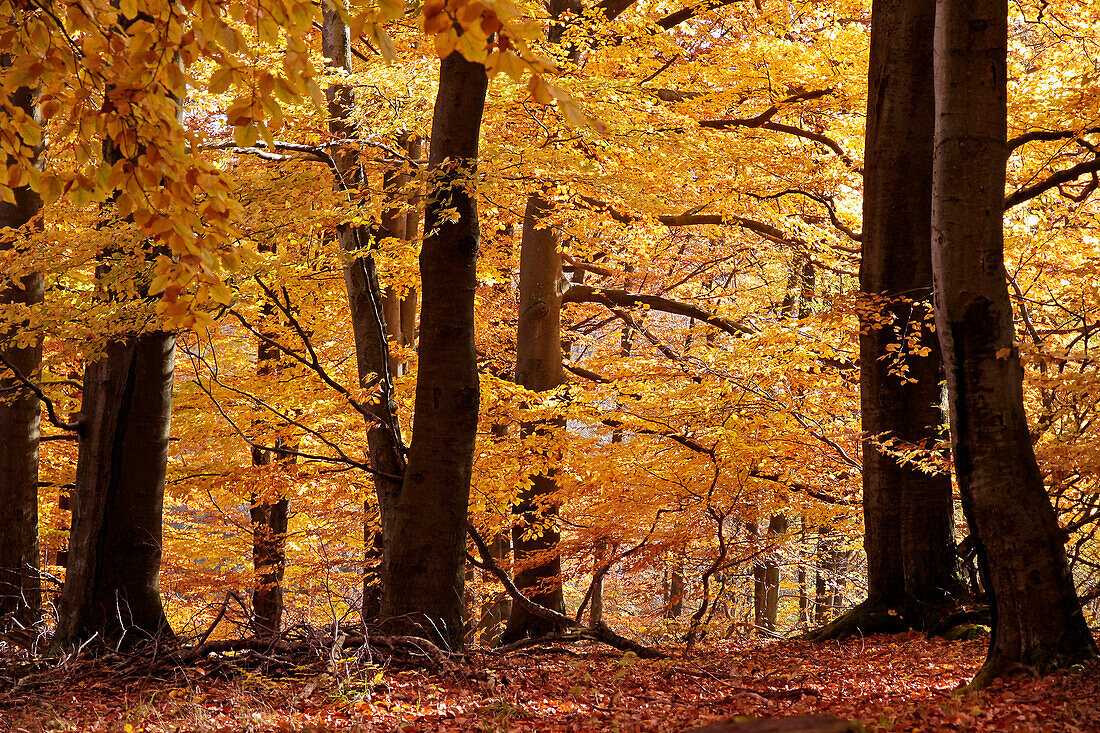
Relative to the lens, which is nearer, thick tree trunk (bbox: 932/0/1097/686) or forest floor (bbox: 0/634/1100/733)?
forest floor (bbox: 0/634/1100/733)

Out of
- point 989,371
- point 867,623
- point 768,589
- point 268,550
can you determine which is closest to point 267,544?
point 268,550

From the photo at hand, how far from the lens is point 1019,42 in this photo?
41.1 ft

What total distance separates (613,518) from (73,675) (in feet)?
17.1

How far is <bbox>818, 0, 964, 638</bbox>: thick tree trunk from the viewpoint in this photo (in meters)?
7.68

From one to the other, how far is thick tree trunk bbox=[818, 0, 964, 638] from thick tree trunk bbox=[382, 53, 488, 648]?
3775 millimetres

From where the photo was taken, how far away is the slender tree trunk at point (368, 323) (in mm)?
6680

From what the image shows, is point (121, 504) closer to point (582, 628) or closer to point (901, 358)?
point (582, 628)

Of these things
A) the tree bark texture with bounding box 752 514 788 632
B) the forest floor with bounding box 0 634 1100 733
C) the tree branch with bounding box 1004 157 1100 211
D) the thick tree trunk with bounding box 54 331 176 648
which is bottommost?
the tree bark texture with bounding box 752 514 788 632

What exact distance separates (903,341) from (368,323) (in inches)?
192

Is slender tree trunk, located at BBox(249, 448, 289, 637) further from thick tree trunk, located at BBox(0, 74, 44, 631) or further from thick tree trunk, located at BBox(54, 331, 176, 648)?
thick tree trunk, located at BBox(54, 331, 176, 648)

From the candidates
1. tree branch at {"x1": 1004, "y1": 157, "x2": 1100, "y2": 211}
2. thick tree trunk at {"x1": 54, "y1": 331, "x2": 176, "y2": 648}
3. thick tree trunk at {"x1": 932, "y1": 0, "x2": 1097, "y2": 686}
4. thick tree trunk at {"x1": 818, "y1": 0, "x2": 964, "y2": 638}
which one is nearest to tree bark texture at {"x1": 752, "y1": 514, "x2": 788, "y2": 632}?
thick tree trunk at {"x1": 818, "y1": 0, "x2": 964, "y2": 638}

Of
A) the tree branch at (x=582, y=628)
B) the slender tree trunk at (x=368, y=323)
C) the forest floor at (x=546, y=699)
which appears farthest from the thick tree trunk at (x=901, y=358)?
the slender tree trunk at (x=368, y=323)

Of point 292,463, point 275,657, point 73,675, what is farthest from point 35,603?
point 275,657

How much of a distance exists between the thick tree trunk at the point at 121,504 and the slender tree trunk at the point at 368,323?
5.17ft
